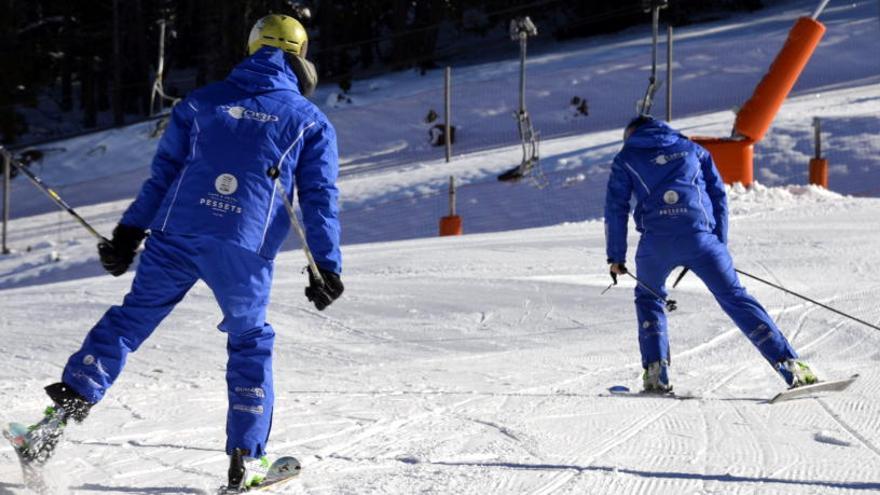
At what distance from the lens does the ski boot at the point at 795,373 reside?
6.12 metres

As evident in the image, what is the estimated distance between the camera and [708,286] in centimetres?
636

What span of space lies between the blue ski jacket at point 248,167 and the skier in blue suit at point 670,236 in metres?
2.45

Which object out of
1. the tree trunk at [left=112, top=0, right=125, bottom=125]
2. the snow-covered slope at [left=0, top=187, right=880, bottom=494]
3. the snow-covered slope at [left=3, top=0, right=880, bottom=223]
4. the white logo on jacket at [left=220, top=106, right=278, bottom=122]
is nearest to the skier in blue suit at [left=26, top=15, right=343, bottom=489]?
the white logo on jacket at [left=220, top=106, right=278, bottom=122]

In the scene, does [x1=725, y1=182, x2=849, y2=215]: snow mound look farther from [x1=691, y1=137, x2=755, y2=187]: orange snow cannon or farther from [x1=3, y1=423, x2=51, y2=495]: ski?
[x1=3, y1=423, x2=51, y2=495]: ski

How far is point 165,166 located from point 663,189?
2.83m

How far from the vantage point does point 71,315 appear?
860cm

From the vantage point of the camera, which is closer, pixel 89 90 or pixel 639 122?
pixel 639 122

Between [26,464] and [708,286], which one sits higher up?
[26,464]

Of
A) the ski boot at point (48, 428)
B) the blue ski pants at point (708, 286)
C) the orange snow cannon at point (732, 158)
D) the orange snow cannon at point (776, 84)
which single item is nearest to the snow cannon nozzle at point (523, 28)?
the orange snow cannon at point (776, 84)

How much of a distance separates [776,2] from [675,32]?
489cm

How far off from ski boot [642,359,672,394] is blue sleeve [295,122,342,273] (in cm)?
258

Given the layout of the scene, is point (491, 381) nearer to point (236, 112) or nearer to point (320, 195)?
point (320, 195)

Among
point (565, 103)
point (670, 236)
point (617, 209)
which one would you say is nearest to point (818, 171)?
point (565, 103)

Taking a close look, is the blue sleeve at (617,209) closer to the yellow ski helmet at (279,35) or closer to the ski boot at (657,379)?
the ski boot at (657,379)
